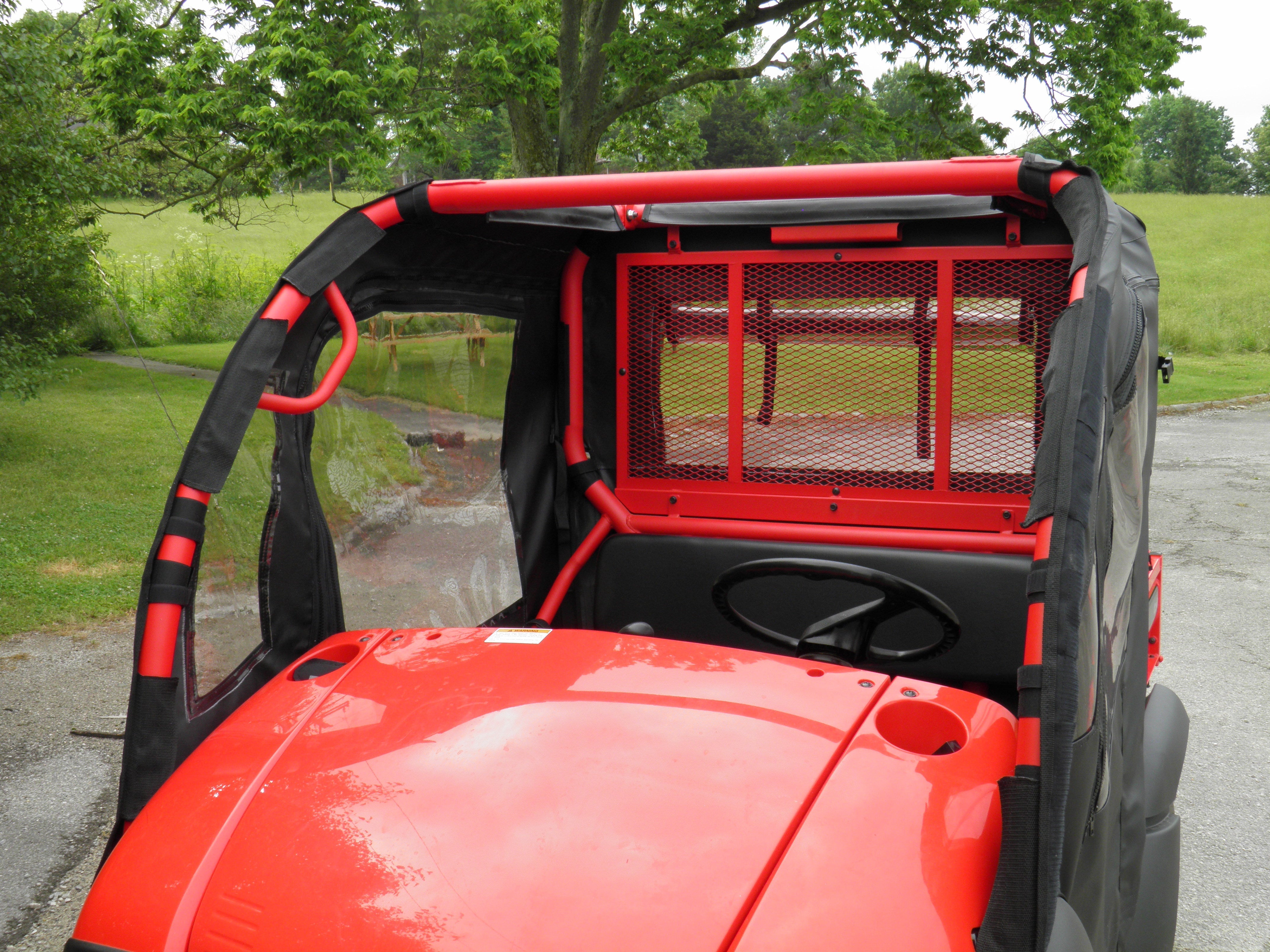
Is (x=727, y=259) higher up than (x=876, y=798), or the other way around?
(x=727, y=259)

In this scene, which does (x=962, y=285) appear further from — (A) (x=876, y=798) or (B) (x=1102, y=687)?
(A) (x=876, y=798)

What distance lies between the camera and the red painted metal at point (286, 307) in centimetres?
199

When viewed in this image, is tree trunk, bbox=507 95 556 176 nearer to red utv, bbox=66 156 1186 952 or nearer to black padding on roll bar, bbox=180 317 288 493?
red utv, bbox=66 156 1186 952

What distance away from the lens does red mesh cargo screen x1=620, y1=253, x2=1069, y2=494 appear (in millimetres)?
2846

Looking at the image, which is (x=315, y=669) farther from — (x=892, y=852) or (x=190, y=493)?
(x=892, y=852)

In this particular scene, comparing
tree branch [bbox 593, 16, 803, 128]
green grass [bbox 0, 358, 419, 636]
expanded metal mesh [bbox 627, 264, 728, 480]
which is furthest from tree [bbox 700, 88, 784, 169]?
expanded metal mesh [bbox 627, 264, 728, 480]

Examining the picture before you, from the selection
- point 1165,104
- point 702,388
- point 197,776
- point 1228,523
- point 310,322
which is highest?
point 1165,104

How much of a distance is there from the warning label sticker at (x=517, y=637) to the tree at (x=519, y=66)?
9.01 metres

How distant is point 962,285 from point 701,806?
1911 mm

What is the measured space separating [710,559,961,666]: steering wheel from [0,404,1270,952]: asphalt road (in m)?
1.28

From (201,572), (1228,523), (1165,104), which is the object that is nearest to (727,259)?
(201,572)

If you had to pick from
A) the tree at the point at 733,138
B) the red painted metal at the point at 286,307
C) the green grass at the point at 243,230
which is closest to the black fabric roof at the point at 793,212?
the red painted metal at the point at 286,307

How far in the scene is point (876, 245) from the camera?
2879mm

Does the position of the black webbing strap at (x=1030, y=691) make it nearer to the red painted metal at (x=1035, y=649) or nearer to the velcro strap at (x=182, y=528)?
the red painted metal at (x=1035, y=649)
